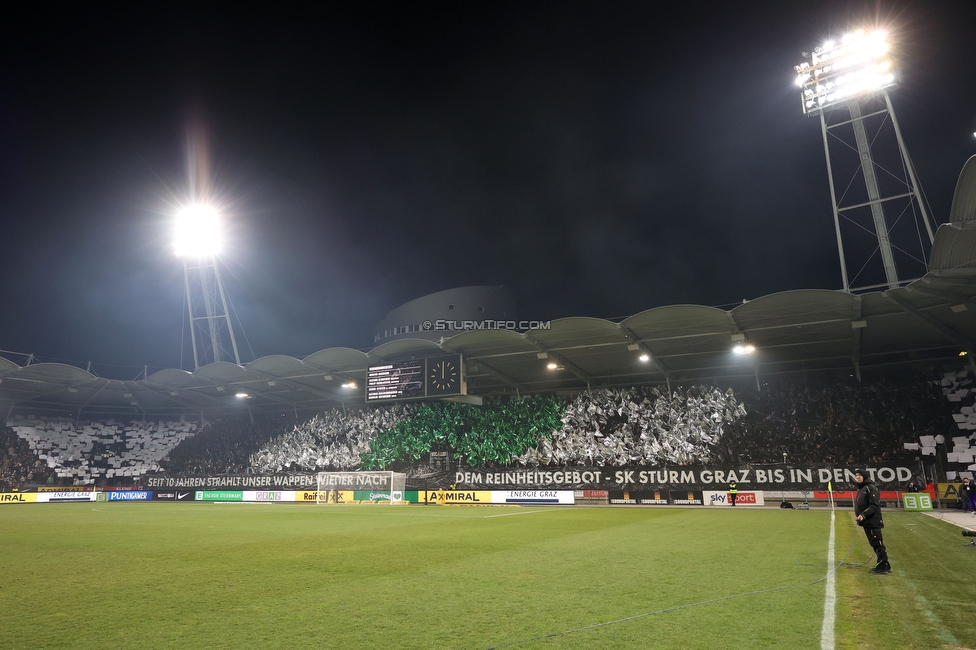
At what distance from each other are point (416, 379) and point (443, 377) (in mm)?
1682

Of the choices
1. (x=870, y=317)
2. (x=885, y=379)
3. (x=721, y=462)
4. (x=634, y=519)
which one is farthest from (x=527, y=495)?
(x=885, y=379)

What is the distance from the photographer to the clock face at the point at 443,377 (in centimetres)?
2956

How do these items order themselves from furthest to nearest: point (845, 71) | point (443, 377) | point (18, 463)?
point (18, 463) < point (443, 377) < point (845, 71)

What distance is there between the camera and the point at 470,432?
36031 millimetres

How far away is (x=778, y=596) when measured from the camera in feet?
20.0

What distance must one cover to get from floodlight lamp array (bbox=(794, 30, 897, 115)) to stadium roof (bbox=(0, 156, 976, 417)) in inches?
471

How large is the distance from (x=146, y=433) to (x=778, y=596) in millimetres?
54881

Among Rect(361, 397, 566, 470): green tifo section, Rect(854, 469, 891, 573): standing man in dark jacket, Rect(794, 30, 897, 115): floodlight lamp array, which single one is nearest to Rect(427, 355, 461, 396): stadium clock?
Rect(361, 397, 566, 470): green tifo section

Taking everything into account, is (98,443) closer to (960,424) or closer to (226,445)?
(226,445)

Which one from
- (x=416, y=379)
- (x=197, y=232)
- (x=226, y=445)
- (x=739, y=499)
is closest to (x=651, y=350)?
(x=739, y=499)

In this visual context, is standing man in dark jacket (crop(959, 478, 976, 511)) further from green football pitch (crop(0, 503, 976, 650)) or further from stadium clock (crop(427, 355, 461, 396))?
stadium clock (crop(427, 355, 461, 396))

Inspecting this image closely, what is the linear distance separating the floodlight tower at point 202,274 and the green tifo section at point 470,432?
1232cm

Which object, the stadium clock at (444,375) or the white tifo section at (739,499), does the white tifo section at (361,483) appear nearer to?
the stadium clock at (444,375)
